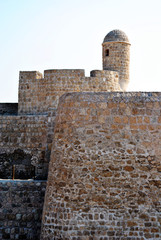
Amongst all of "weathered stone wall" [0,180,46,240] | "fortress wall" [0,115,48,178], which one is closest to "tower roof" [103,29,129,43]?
"fortress wall" [0,115,48,178]

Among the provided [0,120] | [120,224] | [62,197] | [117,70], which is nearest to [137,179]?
[120,224]

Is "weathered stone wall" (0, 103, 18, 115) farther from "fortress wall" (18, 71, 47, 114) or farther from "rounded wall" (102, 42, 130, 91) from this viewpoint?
"rounded wall" (102, 42, 130, 91)

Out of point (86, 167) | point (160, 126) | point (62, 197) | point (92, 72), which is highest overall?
point (92, 72)

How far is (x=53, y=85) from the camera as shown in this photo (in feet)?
60.6

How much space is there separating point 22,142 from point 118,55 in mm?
8183

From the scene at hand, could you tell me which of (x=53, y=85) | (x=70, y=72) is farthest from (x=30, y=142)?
(x=70, y=72)

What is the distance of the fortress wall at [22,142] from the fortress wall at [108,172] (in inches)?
185

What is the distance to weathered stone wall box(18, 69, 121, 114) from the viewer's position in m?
18.4

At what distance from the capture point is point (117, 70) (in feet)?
68.5

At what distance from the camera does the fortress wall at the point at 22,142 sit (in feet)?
46.9

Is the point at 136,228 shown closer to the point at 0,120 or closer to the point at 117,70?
the point at 0,120

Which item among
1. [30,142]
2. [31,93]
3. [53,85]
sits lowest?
[30,142]

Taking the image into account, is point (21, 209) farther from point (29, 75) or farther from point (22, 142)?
point (29, 75)

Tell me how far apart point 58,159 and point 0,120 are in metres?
6.33
